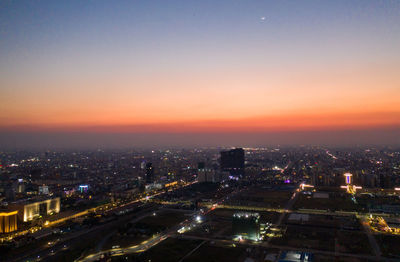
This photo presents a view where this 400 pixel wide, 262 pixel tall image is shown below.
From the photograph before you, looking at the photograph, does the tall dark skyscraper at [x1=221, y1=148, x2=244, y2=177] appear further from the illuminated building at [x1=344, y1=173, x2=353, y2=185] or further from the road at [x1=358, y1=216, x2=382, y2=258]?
the road at [x1=358, y1=216, x2=382, y2=258]

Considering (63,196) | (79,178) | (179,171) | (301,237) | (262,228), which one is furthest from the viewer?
(179,171)

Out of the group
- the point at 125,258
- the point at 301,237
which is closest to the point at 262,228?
the point at 301,237

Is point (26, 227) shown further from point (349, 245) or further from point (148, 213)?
point (349, 245)

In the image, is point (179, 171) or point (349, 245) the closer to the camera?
point (349, 245)

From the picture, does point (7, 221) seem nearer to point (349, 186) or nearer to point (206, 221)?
point (206, 221)

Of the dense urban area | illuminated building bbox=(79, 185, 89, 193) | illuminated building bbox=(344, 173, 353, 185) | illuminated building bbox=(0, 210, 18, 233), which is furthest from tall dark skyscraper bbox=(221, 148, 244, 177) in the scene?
illuminated building bbox=(0, 210, 18, 233)

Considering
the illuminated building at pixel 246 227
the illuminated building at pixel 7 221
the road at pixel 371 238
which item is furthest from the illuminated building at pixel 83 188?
the road at pixel 371 238

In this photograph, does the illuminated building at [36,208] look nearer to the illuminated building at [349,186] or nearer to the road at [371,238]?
the road at [371,238]
